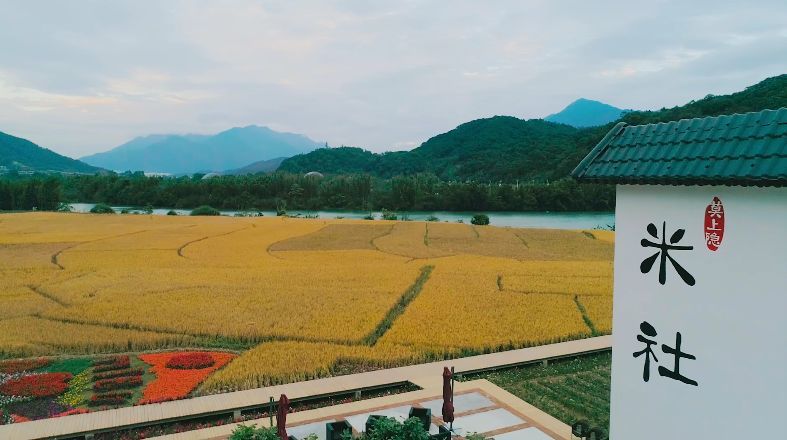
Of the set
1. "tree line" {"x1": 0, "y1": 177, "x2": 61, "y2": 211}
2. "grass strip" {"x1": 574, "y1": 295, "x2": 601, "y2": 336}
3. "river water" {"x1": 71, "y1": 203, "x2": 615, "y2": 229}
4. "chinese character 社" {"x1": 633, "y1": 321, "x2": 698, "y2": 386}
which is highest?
"tree line" {"x1": 0, "y1": 177, "x2": 61, "y2": 211}

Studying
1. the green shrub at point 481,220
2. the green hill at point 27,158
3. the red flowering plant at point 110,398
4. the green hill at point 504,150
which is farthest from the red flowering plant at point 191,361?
the green hill at point 27,158

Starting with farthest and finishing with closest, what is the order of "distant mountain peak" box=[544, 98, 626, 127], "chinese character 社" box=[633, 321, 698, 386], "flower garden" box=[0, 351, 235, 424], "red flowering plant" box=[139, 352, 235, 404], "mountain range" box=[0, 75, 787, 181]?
"distant mountain peak" box=[544, 98, 626, 127], "mountain range" box=[0, 75, 787, 181], "red flowering plant" box=[139, 352, 235, 404], "flower garden" box=[0, 351, 235, 424], "chinese character 社" box=[633, 321, 698, 386]

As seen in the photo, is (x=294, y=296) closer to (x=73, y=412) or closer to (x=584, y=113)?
(x=73, y=412)

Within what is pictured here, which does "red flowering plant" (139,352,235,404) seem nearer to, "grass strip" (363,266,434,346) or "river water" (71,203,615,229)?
"grass strip" (363,266,434,346)

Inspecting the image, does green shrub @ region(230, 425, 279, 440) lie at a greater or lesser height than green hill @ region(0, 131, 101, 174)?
lesser

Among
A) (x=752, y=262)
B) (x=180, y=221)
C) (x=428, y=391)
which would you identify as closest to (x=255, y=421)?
(x=428, y=391)

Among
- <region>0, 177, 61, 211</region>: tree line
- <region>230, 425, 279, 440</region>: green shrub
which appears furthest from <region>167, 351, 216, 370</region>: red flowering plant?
<region>0, 177, 61, 211</region>: tree line

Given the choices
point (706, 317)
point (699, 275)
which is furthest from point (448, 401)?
point (699, 275)

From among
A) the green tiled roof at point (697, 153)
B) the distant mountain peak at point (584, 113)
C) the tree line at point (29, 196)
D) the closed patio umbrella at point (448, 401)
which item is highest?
the distant mountain peak at point (584, 113)

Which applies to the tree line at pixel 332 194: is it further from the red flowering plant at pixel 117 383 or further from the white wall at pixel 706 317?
the white wall at pixel 706 317
